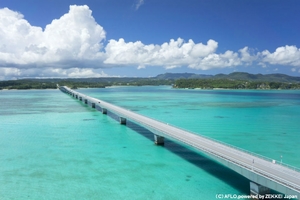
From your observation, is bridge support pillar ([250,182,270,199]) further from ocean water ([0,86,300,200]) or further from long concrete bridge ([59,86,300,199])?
ocean water ([0,86,300,200])

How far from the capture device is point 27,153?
94.6ft

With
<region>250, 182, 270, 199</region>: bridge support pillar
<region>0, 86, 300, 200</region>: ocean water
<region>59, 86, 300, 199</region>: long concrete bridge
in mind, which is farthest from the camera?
<region>0, 86, 300, 200</region>: ocean water

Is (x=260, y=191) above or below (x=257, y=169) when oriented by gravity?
below

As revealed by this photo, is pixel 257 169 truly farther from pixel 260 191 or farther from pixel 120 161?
pixel 120 161

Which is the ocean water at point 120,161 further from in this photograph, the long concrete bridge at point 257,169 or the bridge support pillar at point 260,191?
the long concrete bridge at point 257,169

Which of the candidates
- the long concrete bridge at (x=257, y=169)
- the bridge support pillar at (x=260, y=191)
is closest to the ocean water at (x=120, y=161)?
the bridge support pillar at (x=260, y=191)

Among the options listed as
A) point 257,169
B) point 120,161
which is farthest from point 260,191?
point 120,161

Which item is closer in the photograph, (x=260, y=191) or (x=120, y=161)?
(x=260, y=191)

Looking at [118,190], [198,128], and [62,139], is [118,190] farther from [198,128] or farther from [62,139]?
[198,128]

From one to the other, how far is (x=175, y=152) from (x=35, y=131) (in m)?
24.6

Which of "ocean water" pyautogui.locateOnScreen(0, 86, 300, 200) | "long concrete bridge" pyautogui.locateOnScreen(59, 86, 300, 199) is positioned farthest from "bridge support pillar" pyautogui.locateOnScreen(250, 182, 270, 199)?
"ocean water" pyautogui.locateOnScreen(0, 86, 300, 200)

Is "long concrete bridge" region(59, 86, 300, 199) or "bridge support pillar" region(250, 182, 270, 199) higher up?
"long concrete bridge" region(59, 86, 300, 199)

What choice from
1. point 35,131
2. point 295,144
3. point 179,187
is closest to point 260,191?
point 179,187

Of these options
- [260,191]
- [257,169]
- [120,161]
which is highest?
[257,169]
